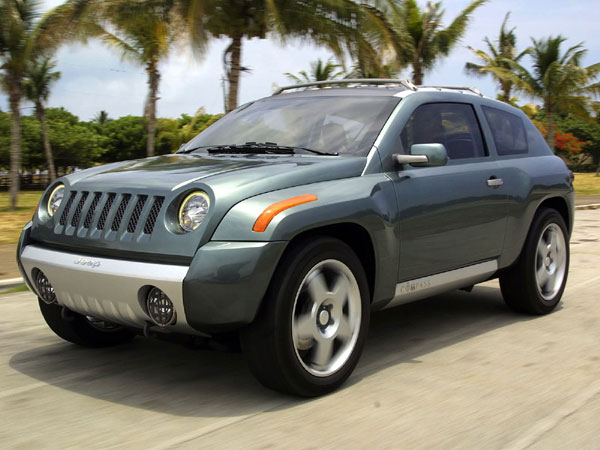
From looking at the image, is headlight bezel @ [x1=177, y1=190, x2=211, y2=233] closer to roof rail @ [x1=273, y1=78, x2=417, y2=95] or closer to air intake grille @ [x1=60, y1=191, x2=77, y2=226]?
air intake grille @ [x1=60, y1=191, x2=77, y2=226]

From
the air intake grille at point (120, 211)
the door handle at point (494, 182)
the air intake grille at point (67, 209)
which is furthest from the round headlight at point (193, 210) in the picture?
the door handle at point (494, 182)

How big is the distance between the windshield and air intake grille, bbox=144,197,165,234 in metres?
1.18

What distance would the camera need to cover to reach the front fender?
3.66 metres

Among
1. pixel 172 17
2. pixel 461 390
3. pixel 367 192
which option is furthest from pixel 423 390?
pixel 172 17

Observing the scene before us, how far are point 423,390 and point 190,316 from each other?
54.3 inches

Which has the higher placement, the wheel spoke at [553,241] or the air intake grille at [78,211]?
the air intake grille at [78,211]

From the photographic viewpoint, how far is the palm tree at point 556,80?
37.2 m

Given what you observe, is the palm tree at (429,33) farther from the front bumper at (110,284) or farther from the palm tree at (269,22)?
the front bumper at (110,284)

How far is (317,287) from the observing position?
13.1 feet

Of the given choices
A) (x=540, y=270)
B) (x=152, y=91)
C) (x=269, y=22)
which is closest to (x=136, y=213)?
(x=540, y=270)

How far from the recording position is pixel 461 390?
13.5ft

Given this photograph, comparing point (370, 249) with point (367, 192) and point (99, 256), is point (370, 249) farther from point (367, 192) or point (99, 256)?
point (99, 256)

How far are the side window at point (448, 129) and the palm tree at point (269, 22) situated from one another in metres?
12.6

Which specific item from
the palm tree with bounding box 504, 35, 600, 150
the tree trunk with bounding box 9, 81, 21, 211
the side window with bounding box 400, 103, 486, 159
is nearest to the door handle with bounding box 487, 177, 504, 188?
the side window with bounding box 400, 103, 486, 159
